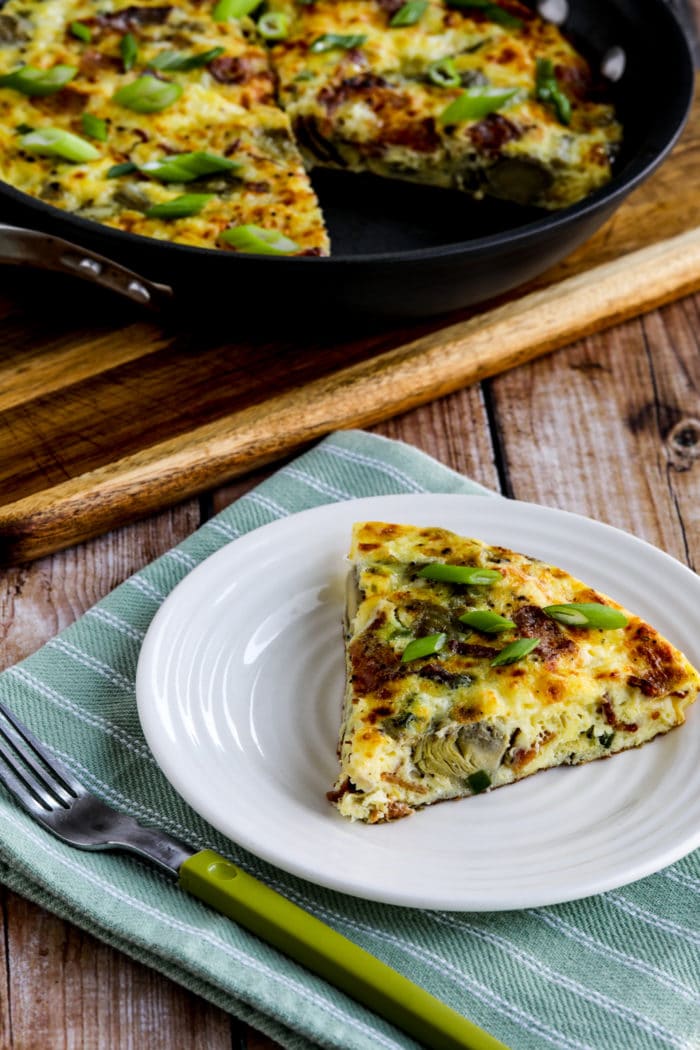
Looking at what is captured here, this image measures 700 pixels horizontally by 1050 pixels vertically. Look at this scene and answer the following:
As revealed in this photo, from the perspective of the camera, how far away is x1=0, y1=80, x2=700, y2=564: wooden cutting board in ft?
10.1

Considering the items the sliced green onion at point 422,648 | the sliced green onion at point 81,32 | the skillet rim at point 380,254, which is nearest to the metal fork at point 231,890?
the sliced green onion at point 422,648

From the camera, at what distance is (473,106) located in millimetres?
3947

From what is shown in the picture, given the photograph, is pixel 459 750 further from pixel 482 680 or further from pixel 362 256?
pixel 362 256

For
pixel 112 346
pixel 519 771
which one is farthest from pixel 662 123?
pixel 519 771

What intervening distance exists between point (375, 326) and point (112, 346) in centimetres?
72

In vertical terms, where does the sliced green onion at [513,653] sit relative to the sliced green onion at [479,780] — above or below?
above

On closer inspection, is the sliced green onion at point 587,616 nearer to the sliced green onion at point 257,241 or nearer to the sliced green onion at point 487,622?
the sliced green onion at point 487,622

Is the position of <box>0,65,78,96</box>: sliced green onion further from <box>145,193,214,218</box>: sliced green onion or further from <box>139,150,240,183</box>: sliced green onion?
<box>145,193,214,218</box>: sliced green onion

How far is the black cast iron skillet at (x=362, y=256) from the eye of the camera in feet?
10.4

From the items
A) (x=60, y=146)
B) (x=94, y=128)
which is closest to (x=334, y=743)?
(x=60, y=146)

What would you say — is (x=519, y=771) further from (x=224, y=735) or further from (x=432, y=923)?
(x=224, y=735)

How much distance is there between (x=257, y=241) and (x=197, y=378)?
40 cm

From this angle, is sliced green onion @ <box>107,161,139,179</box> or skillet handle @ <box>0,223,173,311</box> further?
sliced green onion @ <box>107,161,139,179</box>

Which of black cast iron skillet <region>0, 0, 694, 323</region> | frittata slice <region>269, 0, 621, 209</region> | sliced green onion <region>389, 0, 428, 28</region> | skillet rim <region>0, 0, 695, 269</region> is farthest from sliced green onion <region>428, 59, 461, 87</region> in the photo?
skillet rim <region>0, 0, 695, 269</region>
